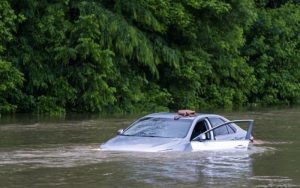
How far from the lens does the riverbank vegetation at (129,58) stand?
33250 mm

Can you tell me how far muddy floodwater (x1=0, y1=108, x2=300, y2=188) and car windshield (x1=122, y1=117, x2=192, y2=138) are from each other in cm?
67

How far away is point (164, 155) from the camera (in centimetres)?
1571

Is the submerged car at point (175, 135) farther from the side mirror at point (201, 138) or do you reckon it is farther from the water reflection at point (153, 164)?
the water reflection at point (153, 164)

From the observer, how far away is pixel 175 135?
16.4m

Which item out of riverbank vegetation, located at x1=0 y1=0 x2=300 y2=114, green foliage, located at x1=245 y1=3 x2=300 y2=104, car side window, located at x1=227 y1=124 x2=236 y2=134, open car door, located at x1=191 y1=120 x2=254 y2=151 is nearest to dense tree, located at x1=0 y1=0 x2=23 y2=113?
riverbank vegetation, located at x1=0 y1=0 x2=300 y2=114

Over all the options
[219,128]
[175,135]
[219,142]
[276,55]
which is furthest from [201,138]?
[276,55]

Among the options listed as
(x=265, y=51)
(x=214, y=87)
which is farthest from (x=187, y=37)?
(x=265, y=51)

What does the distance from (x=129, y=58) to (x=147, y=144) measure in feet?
69.3

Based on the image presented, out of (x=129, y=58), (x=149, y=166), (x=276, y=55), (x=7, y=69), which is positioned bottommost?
(x=149, y=166)

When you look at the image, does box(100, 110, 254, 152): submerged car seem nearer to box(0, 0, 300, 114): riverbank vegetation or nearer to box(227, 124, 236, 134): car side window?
box(227, 124, 236, 134): car side window

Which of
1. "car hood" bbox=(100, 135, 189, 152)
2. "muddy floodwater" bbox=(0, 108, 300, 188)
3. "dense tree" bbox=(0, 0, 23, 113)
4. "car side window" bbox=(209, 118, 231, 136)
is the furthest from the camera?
"dense tree" bbox=(0, 0, 23, 113)

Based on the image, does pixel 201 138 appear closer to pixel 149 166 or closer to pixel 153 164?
A: pixel 153 164

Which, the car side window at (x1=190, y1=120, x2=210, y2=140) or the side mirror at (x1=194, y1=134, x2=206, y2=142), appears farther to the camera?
the car side window at (x1=190, y1=120, x2=210, y2=140)

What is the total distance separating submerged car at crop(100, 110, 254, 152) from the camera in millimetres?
16016
